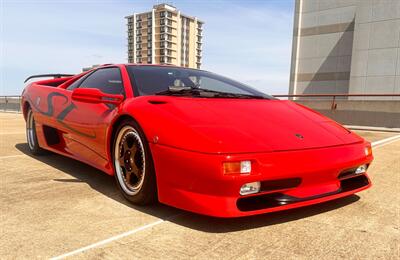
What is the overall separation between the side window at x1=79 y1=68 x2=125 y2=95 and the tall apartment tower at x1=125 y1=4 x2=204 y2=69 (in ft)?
316

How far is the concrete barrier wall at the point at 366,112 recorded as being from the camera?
32.1ft

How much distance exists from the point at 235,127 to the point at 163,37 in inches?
4128

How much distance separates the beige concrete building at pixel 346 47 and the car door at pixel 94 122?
24125mm

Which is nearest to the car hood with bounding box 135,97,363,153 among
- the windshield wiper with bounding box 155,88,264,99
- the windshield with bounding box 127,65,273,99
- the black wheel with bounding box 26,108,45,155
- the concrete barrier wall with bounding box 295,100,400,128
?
the windshield wiper with bounding box 155,88,264,99

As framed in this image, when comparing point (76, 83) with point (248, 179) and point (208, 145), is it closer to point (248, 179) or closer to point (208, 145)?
point (208, 145)

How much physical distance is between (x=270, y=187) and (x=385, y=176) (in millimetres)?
2049

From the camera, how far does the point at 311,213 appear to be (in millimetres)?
2314

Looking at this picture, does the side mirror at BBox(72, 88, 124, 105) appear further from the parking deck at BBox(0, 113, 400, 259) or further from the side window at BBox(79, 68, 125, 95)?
the parking deck at BBox(0, 113, 400, 259)

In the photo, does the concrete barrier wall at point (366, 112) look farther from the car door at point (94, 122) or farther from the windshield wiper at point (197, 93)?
the car door at point (94, 122)

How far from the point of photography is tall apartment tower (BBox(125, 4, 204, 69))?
103 meters

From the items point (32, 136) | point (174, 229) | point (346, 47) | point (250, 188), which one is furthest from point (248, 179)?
point (346, 47)

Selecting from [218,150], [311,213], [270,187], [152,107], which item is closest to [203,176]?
[218,150]

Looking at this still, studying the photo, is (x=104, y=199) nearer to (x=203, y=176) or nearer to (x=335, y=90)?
(x=203, y=176)

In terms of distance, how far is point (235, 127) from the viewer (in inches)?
87.9
